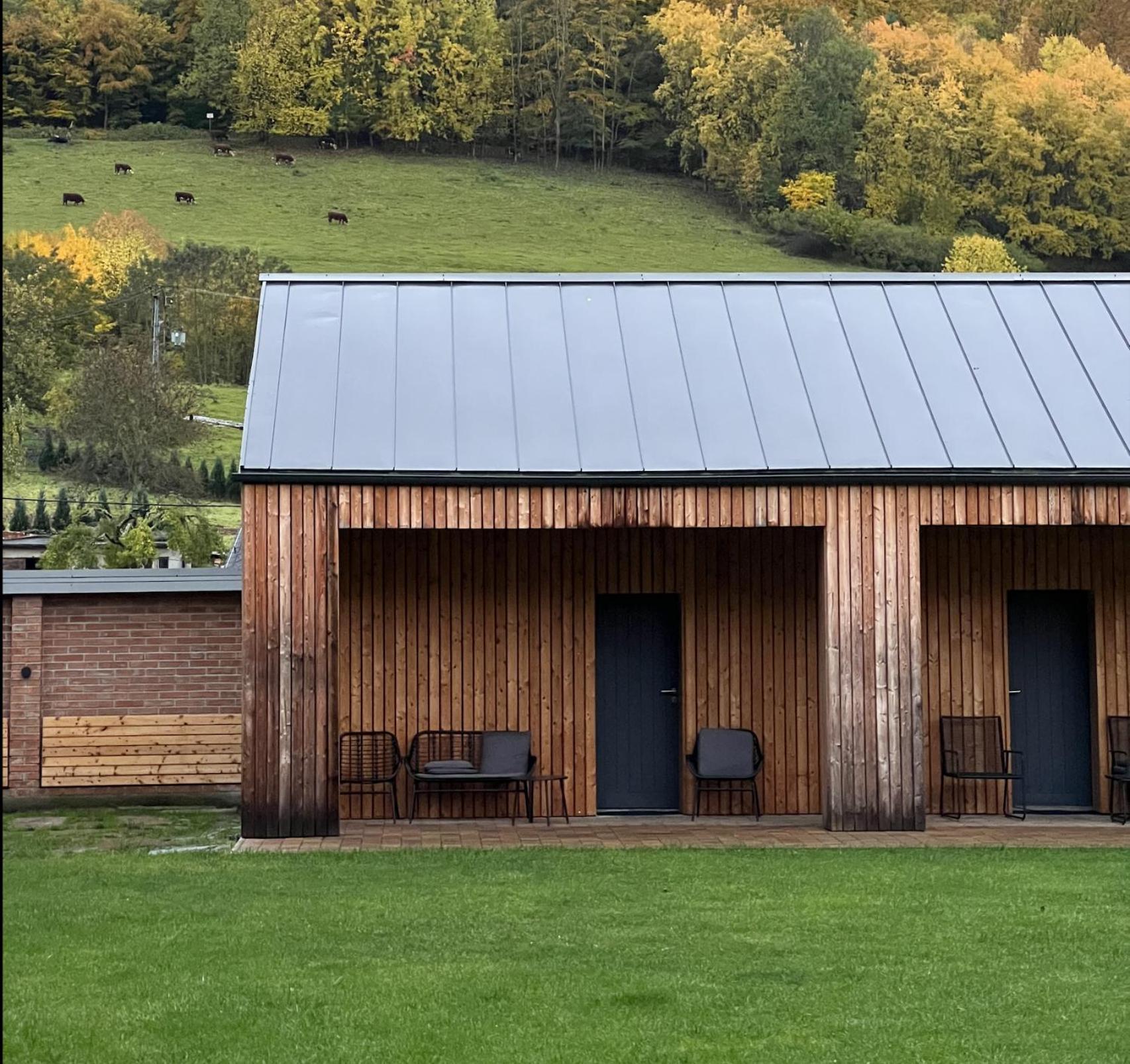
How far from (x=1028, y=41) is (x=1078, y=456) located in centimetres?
7934

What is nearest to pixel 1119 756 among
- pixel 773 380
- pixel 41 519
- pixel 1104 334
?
pixel 1104 334

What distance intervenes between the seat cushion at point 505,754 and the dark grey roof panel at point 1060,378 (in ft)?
16.9

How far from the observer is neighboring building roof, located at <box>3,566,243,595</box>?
46.0 ft

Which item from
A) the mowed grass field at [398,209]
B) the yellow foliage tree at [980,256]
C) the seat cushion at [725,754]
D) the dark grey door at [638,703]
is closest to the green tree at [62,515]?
the mowed grass field at [398,209]

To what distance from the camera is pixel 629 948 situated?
293 inches

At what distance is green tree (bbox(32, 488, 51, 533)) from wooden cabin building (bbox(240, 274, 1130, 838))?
2998 cm

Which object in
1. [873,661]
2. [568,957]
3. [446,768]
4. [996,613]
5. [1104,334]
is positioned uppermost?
[1104,334]

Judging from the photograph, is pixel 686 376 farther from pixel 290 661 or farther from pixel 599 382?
pixel 290 661

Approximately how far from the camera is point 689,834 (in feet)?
40.4

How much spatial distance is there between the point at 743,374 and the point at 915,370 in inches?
59.0

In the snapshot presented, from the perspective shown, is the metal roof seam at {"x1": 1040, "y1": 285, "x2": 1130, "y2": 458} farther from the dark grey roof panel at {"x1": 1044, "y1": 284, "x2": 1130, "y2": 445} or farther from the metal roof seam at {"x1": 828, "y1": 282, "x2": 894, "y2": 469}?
the metal roof seam at {"x1": 828, "y1": 282, "x2": 894, "y2": 469}

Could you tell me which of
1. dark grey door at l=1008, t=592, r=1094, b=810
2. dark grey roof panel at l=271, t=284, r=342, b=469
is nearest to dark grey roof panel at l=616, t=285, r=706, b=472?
dark grey roof panel at l=271, t=284, r=342, b=469

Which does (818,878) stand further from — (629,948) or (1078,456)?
(1078,456)

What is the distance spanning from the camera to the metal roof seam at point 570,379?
12.2 m
